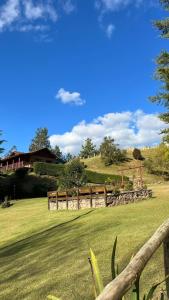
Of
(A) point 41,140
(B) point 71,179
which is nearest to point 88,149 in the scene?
(A) point 41,140

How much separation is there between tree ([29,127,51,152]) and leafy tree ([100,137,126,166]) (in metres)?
73.5

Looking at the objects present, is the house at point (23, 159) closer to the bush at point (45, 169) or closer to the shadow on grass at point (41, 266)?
the bush at point (45, 169)

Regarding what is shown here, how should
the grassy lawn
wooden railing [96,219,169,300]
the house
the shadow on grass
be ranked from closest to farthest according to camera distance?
wooden railing [96,219,169,300], the grassy lawn, the shadow on grass, the house

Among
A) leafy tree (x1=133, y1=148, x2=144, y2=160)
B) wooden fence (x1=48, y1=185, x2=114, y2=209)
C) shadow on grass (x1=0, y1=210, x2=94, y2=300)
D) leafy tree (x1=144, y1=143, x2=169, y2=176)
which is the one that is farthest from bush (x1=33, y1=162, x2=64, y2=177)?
shadow on grass (x1=0, y1=210, x2=94, y2=300)

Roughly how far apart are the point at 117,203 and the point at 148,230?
39.8 feet

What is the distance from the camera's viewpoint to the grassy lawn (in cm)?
958

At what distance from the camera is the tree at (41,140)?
145500mm

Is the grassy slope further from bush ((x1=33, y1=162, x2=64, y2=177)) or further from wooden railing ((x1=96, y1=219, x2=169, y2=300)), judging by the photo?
wooden railing ((x1=96, y1=219, x2=169, y2=300))

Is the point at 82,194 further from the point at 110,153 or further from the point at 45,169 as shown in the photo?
the point at 110,153

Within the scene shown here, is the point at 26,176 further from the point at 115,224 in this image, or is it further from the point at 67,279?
the point at 67,279

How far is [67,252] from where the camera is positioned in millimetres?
13141

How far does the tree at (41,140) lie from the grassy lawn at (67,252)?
124 m

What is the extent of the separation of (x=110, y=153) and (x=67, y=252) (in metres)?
60.5

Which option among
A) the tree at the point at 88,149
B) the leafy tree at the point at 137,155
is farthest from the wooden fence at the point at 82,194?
the tree at the point at 88,149
